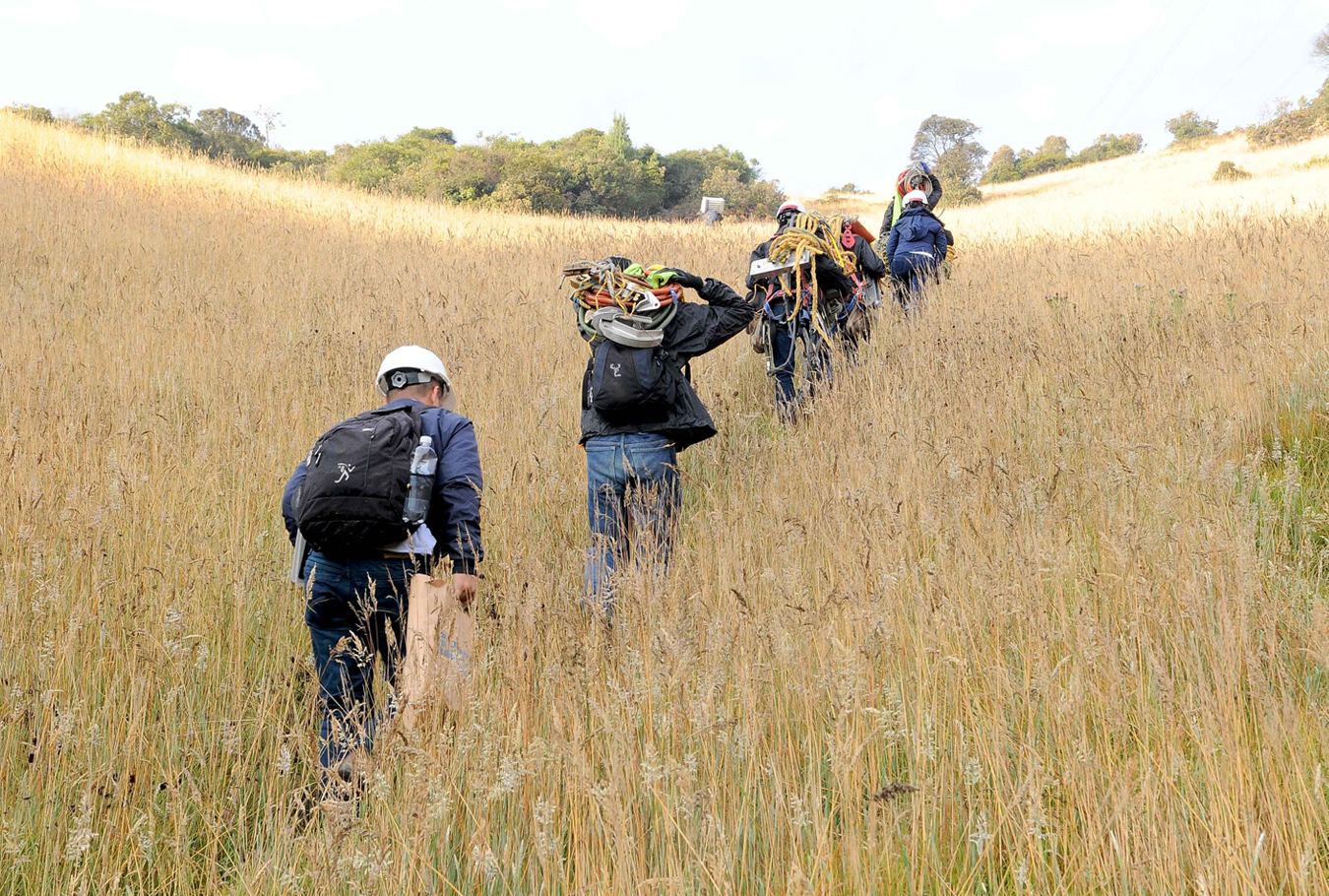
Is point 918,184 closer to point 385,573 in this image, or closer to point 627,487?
point 627,487

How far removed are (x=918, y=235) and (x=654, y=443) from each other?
436 centimetres

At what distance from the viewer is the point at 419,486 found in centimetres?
313

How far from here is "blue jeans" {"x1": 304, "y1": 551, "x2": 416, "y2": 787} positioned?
10.4 ft

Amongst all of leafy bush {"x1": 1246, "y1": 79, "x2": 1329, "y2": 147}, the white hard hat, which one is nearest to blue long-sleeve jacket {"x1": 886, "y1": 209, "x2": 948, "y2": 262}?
the white hard hat

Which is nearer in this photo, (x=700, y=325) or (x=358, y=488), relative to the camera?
(x=358, y=488)

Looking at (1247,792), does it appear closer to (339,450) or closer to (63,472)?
(339,450)

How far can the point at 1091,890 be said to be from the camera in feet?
6.28

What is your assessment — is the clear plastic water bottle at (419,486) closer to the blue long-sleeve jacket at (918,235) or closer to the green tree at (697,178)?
the blue long-sleeve jacket at (918,235)

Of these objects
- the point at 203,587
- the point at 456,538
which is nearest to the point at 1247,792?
the point at 456,538

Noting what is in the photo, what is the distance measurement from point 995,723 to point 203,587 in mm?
3307

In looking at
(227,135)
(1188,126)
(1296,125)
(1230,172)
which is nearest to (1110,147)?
(1188,126)

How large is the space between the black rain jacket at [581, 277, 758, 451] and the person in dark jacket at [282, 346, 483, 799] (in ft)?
3.68

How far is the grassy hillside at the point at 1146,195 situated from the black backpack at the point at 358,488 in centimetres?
1129

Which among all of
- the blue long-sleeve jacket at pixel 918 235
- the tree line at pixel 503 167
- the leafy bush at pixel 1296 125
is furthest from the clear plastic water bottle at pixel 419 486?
the leafy bush at pixel 1296 125
